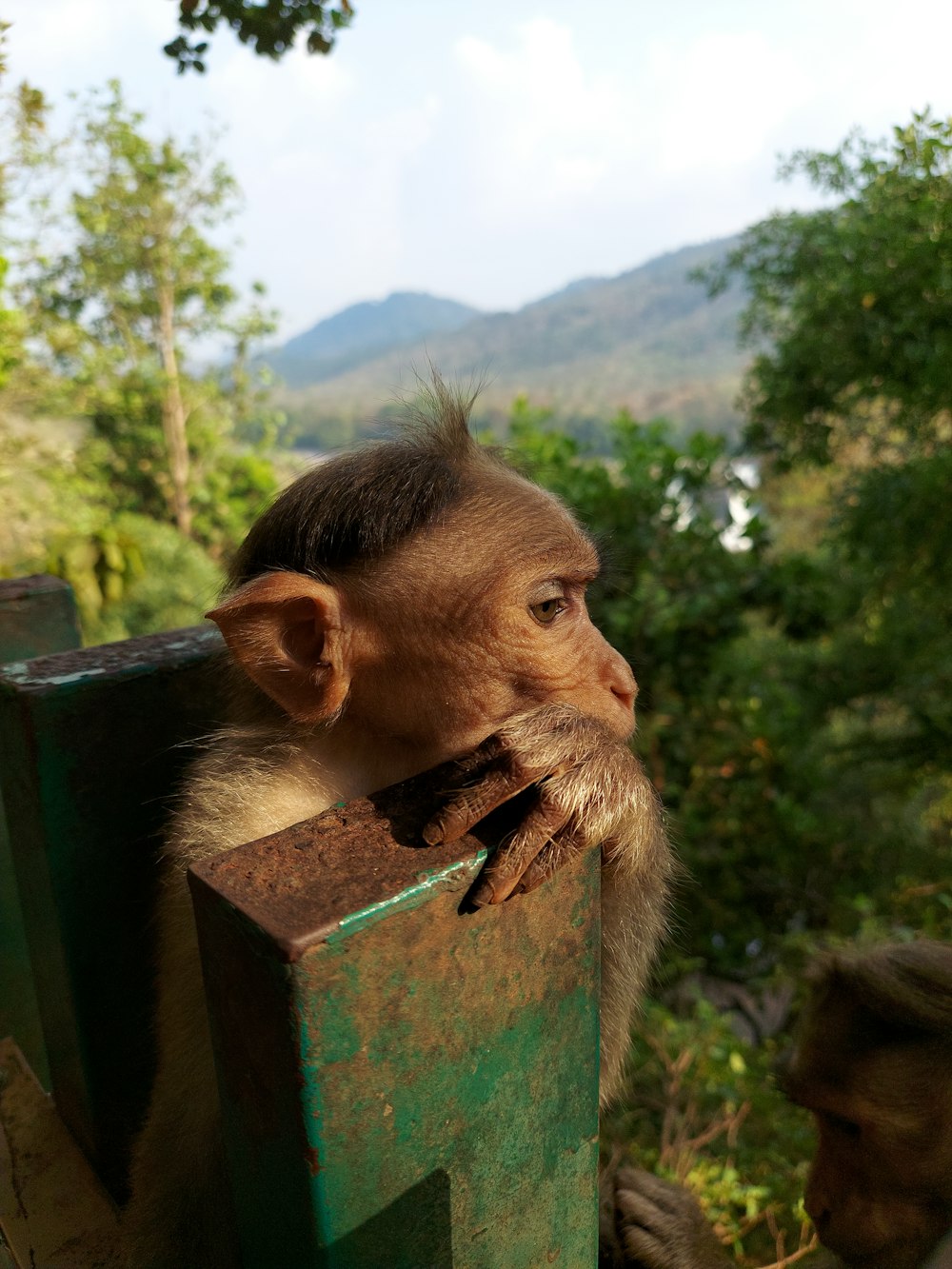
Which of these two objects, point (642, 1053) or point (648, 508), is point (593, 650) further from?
point (648, 508)

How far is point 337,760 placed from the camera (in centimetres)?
187

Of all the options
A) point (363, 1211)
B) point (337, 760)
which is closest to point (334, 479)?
point (337, 760)

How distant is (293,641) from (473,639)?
14.0 inches

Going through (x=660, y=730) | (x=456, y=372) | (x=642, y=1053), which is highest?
(x=456, y=372)

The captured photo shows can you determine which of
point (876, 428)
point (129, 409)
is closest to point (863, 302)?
point (876, 428)

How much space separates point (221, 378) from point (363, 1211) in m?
20.7

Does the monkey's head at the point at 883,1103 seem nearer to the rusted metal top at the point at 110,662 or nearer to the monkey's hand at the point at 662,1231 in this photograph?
the monkey's hand at the point at 662,1231

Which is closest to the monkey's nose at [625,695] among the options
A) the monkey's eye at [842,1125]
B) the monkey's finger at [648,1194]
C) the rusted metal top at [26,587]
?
the monkey's eye at [842,1125]

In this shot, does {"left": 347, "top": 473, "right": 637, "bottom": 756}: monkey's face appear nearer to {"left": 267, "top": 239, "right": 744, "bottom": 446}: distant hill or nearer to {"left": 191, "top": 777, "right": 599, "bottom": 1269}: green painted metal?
{"left": 191, "top": 777, "right": 599, "bottom": 1269}: green painted metal

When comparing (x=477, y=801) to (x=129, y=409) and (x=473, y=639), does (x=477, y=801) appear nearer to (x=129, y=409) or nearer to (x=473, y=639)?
(x=473, y=639)

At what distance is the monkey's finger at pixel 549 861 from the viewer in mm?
1064

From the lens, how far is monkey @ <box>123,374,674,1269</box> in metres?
1.73

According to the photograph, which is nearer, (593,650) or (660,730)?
(593,650)

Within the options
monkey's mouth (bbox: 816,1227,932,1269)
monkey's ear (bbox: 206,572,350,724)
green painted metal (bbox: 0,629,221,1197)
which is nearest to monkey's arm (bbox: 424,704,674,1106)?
monkey's ear (bbox: 206,572,350,724)
